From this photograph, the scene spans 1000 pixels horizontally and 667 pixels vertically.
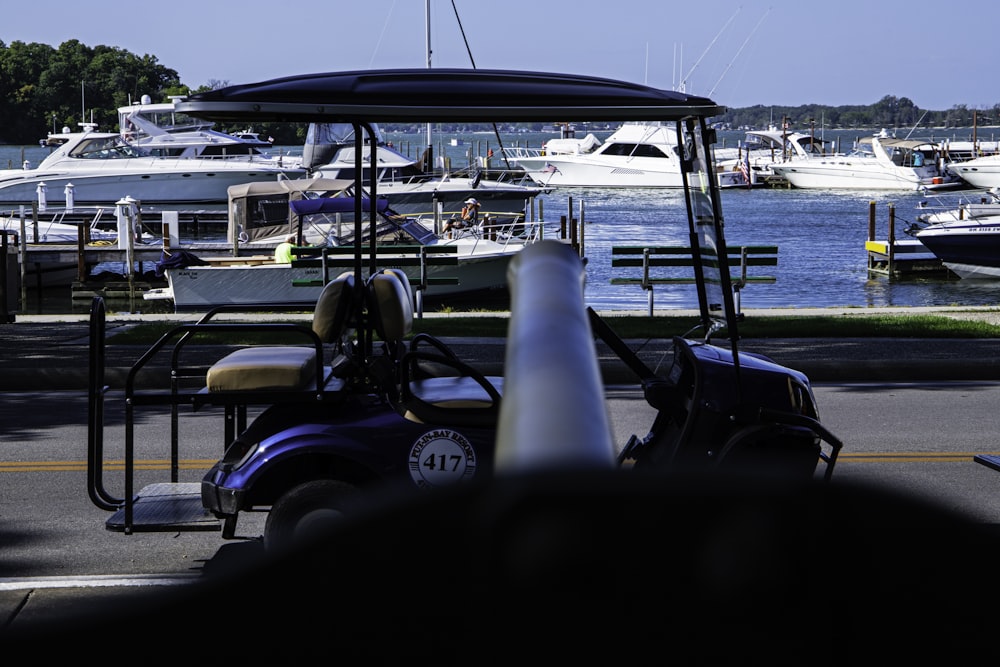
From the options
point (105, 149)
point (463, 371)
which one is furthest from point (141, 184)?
point (463, 371)

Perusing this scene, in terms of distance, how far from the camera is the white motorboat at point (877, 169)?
7806 centimetres

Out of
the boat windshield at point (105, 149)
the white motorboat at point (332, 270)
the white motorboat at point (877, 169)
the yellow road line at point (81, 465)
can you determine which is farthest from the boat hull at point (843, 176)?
the yellow road line at point (81, 465)

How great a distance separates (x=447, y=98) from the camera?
5289mm

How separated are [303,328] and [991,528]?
5.29m

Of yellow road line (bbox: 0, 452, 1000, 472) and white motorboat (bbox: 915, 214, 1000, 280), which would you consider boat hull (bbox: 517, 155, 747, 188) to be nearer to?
white motorboat (bbox: 915, 214, 1000, 280)

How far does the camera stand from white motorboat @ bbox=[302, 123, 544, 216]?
121 ft

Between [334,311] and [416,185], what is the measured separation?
3238 cm

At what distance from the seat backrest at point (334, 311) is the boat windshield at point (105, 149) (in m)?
49.7

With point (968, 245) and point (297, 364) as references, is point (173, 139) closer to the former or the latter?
point (968, 245)

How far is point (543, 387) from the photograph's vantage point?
80 centimetres

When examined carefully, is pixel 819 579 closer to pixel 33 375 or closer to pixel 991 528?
pixel 991 528

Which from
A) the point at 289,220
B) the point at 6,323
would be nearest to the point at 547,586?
the point at 6,323

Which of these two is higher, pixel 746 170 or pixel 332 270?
pixel 746 170

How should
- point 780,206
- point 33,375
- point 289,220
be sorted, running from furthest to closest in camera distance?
point 780,206
point 289,220
point 33,375
